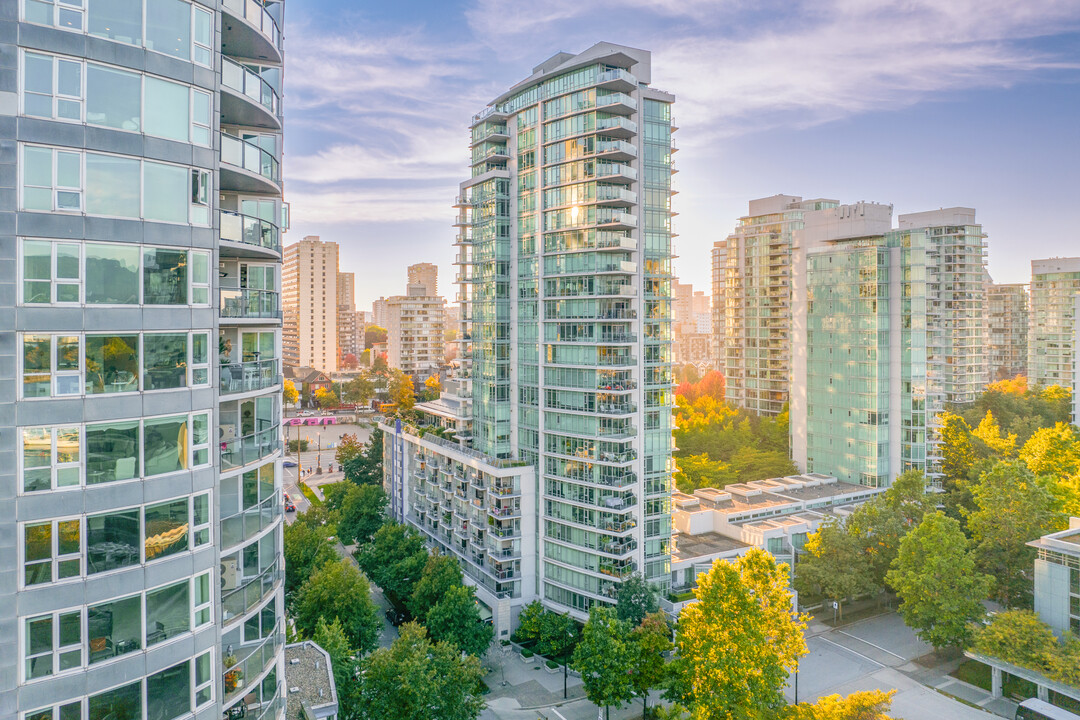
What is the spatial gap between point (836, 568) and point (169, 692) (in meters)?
39.9

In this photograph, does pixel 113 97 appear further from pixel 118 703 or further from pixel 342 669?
pixel 342 669

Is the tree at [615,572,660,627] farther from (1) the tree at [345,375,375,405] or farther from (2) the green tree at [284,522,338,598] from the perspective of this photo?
(1) the tree at [345,375,375,405]

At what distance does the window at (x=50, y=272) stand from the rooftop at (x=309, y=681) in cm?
1467

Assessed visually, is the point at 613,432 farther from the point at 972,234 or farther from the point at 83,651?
the point at 972,234

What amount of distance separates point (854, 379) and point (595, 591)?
112 ft

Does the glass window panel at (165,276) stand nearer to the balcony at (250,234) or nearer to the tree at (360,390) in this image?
the balcony at (250,234)

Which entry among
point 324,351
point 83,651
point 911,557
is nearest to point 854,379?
point 911,557

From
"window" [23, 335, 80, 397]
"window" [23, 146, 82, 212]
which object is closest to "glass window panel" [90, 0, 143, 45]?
"window" [23, 146, 82, 212]

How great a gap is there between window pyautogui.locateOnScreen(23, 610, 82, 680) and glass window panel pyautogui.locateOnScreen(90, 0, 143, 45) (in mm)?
10850

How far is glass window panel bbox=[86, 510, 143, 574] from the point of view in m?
11.6

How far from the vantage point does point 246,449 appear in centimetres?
1518

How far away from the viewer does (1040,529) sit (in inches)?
1601

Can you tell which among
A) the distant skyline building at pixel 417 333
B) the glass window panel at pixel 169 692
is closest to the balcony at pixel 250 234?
the glass window panel at pixel 169 692

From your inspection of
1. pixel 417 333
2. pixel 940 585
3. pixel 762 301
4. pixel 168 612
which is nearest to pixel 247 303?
pixel 168 612
